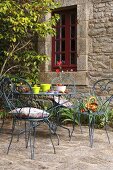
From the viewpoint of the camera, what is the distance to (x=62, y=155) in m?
3.88

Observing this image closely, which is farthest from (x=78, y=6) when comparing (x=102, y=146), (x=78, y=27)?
(x=102, y=146)

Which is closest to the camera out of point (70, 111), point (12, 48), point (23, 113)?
point (23, 113)

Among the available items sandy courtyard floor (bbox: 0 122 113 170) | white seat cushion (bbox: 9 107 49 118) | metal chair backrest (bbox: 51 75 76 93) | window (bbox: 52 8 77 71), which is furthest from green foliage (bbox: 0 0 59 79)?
white seat cushion (bbox: 9 107 49 118)

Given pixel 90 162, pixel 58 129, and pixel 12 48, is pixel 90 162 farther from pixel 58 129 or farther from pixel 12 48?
pixel 12 48

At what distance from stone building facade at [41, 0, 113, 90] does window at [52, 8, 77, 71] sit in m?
0.29

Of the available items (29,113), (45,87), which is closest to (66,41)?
(45,87)

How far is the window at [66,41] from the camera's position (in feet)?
24.5

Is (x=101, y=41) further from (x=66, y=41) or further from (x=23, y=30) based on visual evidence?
(x=23, y=30)

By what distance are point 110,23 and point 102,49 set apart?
0.56 m

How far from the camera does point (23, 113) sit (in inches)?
155

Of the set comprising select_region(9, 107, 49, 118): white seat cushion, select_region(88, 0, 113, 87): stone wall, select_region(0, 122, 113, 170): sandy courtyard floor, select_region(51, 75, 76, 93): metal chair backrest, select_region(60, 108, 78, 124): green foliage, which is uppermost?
select_region(88, 0, 113, 87): stone wall

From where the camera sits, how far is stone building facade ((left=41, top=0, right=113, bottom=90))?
6.84 m

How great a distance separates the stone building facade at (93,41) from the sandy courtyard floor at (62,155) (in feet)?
7.23

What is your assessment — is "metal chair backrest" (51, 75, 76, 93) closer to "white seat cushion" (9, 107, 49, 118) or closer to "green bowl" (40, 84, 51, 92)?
"green bowl" (40, 84, 51, 92)
